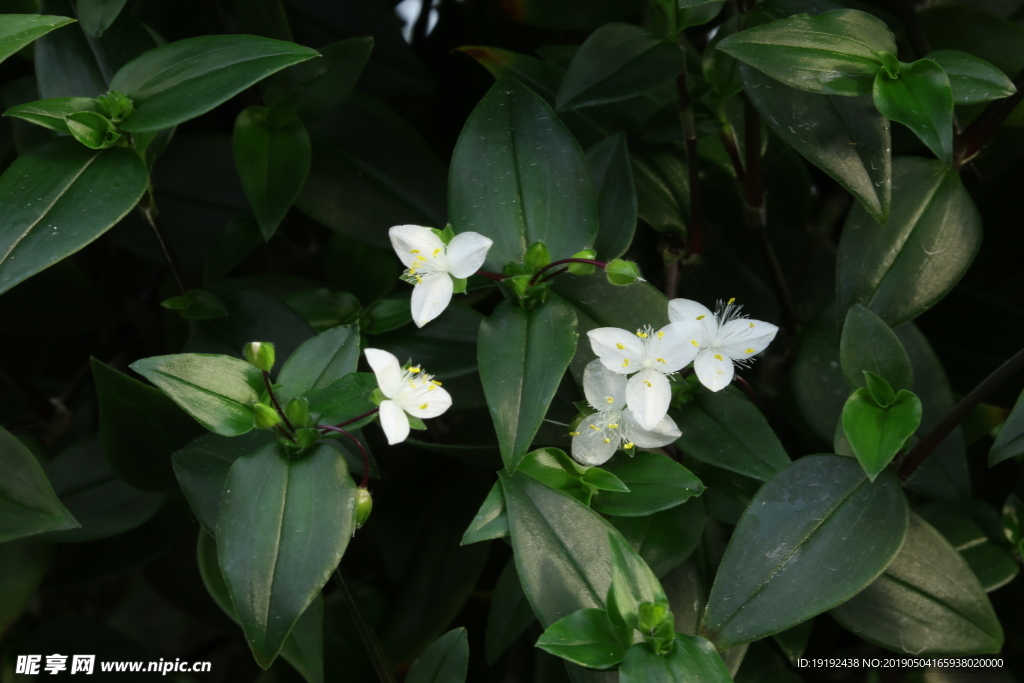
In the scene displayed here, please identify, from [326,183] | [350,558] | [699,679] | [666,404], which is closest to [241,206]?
[326,183]

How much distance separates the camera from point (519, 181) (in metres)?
0.59

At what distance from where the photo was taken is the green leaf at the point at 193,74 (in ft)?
1.82

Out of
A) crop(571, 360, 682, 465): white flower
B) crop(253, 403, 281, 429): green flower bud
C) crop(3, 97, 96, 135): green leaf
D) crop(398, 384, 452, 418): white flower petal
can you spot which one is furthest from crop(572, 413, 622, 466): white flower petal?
crop(3, 97, 96, 135): green leaf

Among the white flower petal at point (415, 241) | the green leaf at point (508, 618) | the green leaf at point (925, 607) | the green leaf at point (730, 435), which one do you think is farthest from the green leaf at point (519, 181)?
the green leaf at point (925, 607)

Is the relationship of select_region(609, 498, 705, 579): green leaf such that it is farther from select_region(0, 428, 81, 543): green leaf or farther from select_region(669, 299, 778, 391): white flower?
select_region(0, 428, 81, 543): green leaf

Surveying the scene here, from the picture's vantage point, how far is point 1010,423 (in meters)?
0.53

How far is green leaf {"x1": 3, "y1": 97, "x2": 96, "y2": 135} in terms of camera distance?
56 cm

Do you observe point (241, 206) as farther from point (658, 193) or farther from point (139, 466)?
point (658, 193)

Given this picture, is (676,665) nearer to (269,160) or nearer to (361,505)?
(361,505)

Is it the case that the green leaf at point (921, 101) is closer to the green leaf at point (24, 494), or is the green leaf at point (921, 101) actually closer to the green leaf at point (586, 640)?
the green leaf at point (586, 640)

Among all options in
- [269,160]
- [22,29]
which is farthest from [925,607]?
[22,29]

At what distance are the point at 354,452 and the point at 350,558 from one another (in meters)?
0.39

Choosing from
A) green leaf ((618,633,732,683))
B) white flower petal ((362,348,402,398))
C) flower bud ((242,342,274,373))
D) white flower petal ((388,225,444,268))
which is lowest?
green leaf ((618,633,732,683))

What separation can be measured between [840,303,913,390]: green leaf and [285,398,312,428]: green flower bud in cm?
38
